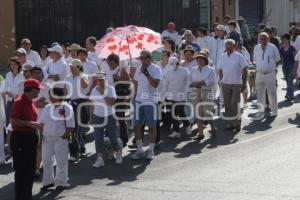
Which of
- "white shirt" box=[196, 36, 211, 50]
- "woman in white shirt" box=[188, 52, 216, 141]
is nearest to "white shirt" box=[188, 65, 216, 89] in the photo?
"woman in white shirt" box=[188, 52, 216, 141]

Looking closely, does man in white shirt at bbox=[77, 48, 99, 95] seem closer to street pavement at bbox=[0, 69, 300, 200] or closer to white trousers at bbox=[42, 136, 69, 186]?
street pavement at bbox=[0, 69, 300, 200]

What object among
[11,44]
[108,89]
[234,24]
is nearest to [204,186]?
[108,89]

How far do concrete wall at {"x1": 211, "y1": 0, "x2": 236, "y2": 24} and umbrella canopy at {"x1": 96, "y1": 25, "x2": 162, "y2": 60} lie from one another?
52.6 ft

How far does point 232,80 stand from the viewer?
530 inches

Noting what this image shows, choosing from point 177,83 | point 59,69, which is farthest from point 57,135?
point 177,83

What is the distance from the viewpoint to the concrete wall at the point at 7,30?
22.4m

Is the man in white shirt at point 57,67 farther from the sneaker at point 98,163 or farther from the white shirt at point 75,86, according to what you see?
the sneaker at point 98,163

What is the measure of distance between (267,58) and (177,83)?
2.72 meters

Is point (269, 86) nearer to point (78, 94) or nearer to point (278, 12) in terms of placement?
point (78, 94)

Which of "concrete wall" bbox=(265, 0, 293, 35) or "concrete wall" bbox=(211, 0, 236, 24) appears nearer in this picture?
"concrete wall" bbox=(211, 0, 236, 24)

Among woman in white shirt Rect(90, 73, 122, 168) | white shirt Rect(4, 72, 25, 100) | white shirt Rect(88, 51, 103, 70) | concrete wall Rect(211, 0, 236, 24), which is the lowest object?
woman in white shirt Rect(90, 73, 122, 168)

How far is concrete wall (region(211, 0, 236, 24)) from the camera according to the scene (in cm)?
2962

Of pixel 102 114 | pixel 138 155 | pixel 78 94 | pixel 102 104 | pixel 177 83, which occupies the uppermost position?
pixel 177 83

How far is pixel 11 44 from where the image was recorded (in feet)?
74.1
